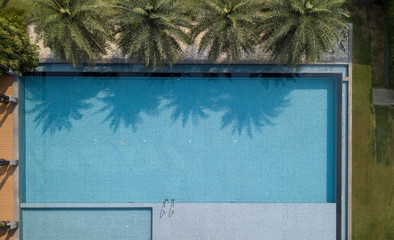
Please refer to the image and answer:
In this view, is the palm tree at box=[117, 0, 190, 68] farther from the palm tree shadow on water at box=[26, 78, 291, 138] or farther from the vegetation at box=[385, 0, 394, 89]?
the vegetation at box=[385, 0, 394, 89]

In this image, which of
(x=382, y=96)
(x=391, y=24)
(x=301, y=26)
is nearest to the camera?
(x=301, y=26)

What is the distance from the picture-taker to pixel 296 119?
543 inches

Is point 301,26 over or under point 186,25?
under

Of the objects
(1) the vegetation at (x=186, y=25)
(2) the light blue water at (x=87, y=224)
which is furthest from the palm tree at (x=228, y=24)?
(2) the light blue water at (x=87, y=224)

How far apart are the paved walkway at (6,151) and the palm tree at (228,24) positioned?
8.18 metres

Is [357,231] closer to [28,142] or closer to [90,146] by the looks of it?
[90,146]

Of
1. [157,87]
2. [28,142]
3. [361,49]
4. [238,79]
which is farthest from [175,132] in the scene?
[361,49]

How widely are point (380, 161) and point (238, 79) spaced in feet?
23.1

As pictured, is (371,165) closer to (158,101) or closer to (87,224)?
(158,101)

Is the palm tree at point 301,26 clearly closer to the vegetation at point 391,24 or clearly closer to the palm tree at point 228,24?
the palm tree at point 228,24

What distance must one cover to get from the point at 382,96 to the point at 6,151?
52.4 feet

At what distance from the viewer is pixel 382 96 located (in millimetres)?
14062

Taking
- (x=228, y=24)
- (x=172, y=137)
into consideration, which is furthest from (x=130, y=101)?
(x=228, y=24)

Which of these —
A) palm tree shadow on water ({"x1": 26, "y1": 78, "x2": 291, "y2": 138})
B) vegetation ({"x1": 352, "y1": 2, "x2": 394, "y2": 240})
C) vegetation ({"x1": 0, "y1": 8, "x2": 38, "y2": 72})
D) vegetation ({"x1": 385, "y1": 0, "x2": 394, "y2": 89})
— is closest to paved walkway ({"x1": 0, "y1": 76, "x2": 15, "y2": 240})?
palm tree shadow on water ({"x1": 26, "y1": 78, "x2": 291, "y2": 138})
